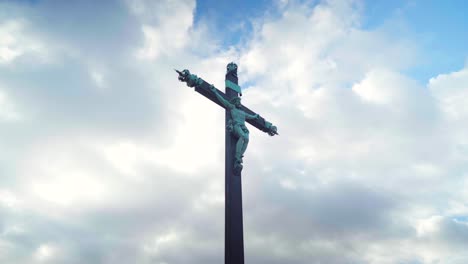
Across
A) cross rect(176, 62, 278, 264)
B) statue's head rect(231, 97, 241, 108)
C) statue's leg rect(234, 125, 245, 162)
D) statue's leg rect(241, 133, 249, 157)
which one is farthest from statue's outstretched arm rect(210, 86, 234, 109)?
statue's leg rect(241, 133, 249, 157)

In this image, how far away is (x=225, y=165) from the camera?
8.59 m

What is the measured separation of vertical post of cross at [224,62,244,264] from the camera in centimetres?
742

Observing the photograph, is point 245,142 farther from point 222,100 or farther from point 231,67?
point 231,67

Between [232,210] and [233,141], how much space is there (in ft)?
5.71

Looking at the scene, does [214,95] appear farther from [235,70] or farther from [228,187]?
[228,187]

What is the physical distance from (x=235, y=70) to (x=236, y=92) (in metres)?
0.76

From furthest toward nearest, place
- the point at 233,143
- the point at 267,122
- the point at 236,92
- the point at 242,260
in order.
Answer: the point at 267,122 < the point at 236,92 < the point at 233,143 < the point at 242,260

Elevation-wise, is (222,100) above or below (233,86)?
below

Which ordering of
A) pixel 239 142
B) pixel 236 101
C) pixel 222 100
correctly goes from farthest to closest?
pixel 236 101 → pixel 222 100 → pixel 239 142

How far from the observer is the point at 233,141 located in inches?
351

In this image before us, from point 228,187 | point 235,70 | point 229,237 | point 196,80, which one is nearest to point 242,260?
point 229,237

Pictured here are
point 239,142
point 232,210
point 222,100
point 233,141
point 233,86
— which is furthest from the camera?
point 233,86

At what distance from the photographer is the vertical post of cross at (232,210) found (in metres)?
7.42

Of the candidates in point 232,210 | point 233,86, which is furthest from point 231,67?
point 232,210
